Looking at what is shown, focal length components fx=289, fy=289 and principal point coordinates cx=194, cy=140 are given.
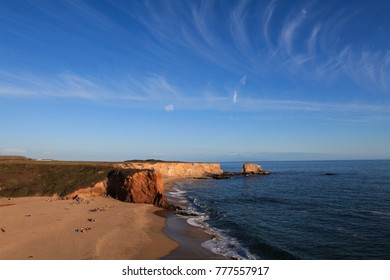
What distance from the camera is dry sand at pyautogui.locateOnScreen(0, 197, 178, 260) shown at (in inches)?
760

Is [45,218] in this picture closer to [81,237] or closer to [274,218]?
[81,237]

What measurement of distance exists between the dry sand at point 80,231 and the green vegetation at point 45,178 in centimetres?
465

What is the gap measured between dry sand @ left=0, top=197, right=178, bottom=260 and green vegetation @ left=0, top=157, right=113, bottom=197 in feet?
15.3

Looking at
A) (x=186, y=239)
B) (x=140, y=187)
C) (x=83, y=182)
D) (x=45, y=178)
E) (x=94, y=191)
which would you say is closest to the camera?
(x=186, y=239)

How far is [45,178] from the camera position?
46344 mm

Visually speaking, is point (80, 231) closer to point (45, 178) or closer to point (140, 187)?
point (140, 187)

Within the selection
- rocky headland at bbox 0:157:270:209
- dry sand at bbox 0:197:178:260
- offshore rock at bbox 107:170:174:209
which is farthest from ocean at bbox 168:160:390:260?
rocky headland at bbox 0:157:270:209

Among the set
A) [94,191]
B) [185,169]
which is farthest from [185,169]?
[94,191]

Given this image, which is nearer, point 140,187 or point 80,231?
point 80,231

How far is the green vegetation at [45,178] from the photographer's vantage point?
1693 inches

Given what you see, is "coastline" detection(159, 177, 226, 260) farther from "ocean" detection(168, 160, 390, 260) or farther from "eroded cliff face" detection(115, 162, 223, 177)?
"eroded cliff face" detection(115, 162, 223, 177)

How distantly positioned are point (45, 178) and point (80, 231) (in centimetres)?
2597

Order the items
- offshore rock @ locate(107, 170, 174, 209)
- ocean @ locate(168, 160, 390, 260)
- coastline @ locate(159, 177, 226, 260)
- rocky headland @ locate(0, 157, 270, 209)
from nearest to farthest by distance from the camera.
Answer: coastline @ locate(159, 177, 226, 260) → ocean @ locate(168, 160, 390, 260) → offshore rock @ locate(107, 170, 174, 209) → rocky headland @ locate(0, 157, 270, 209)

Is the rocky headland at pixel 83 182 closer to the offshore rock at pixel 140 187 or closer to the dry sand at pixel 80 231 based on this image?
the offshore rock at pixel 140 187
